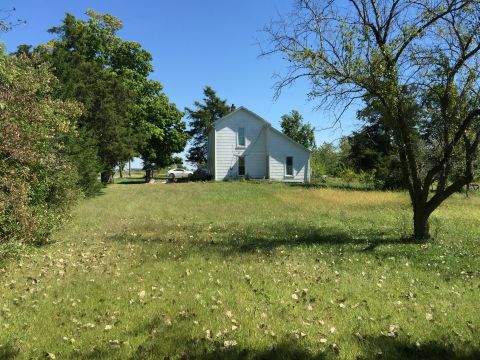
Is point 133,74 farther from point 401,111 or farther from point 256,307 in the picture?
point 256,307

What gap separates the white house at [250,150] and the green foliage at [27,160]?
2687 cm

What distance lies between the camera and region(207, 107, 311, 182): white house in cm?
3950

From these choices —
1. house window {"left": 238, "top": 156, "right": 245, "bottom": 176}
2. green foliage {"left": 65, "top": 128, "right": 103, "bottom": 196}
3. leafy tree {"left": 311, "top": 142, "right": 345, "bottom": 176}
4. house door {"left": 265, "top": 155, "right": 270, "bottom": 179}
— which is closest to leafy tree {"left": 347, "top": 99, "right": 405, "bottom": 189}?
house door {"left": 265, "top": 155, "right": 270, "bottom": 179}

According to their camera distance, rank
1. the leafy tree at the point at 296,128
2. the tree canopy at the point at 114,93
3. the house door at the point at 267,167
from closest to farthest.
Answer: the tree canopy at the point at 114,93, the house door at the point at 267,167, the leafy tree at the point at 296,128

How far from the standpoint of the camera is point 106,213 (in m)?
16.9

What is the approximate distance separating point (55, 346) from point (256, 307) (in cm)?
244

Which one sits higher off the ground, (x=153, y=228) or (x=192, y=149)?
(x=192, y=149)

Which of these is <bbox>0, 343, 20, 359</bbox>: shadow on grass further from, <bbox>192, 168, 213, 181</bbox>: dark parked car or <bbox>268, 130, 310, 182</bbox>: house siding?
<bbox>192, 168, 213, 181</bbox>: dark parked car

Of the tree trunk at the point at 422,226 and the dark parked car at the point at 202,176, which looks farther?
the dark parked car at the point at 202,176

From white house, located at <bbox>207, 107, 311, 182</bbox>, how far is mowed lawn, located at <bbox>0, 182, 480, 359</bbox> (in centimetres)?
2743

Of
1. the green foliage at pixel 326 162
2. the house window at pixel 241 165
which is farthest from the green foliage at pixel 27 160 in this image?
the green foliage at pixel 326 162

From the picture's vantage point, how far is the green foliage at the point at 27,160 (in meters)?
7.34

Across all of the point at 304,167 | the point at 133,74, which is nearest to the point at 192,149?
the point at 133,74

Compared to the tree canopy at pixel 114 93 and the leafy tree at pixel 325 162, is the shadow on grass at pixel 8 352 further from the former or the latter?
the leafy tree at pixel 325 162
